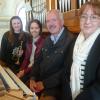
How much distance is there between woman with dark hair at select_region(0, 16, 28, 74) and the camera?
3896mm

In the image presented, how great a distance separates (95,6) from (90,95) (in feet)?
2.31

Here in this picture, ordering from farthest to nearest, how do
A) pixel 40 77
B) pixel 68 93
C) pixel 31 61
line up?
pixel 31 61 < pixel 40 77 < pixel 68 93

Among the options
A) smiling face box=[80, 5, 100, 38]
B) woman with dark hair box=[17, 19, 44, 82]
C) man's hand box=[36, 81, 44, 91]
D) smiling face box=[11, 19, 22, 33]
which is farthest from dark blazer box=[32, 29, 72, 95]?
smiling face box=[11, 19, 22, 33]

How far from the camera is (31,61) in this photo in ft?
11.6

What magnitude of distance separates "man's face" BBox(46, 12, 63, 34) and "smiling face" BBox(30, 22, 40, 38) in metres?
0.72

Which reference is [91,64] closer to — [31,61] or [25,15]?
[31,61]

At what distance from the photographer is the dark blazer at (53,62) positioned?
8.66 ft

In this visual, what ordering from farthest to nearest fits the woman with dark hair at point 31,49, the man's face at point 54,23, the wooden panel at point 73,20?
the woman with dark hair at point 31,49
the wooden panel at point 73,20
the man's face at point 54,23

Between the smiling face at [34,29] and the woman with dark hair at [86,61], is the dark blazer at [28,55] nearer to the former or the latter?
the smiling face at [34,29]

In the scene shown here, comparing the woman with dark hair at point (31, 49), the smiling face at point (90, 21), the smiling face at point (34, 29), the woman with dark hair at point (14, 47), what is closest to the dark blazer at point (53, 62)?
the smiling face at point (90, 21)

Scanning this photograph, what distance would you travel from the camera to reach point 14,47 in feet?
13.0

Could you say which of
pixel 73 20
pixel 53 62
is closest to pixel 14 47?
pixel 73 20

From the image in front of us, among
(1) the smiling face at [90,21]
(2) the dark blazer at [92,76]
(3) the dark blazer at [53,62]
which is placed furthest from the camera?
(3) the dark blazer at [53,62]

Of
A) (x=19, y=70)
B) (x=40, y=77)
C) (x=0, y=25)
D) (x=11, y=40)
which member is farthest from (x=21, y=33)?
(x=0, y=25)
